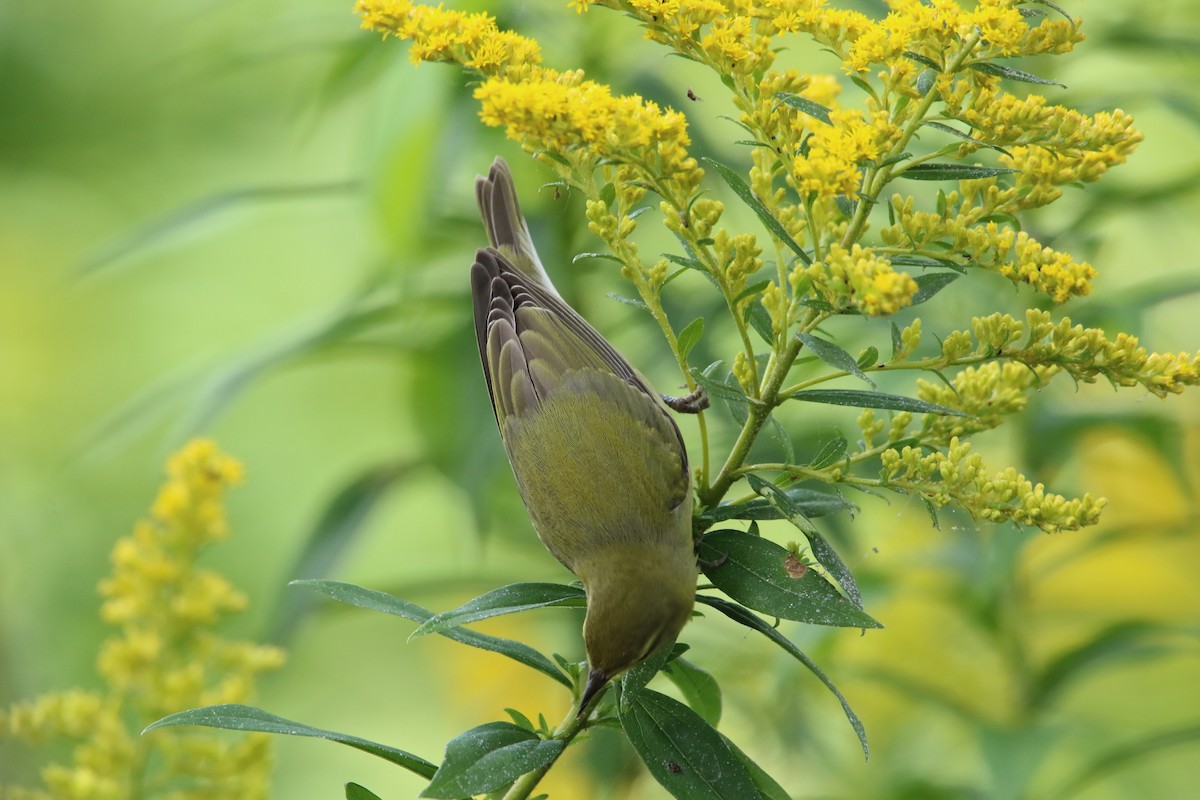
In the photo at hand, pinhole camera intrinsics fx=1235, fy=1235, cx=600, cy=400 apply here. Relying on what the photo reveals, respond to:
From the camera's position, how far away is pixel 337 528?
8.75ft

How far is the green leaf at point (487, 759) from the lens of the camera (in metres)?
1.15

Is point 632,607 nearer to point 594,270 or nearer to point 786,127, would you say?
point 786,127

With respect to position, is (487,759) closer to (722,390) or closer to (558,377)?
(722,390)

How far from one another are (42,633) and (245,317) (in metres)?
1.94

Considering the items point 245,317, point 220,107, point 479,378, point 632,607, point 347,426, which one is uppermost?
point 220,107

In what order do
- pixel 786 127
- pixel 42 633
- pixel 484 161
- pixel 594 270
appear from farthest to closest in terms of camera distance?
pixel 42 633, pixel 484 161, pixel 594 270, pixel 786 127

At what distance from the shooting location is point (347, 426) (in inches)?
194

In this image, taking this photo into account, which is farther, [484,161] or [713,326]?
Answer: [484,161]

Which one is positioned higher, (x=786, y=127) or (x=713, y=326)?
(x=713, y=326)

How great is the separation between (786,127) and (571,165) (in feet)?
0.72

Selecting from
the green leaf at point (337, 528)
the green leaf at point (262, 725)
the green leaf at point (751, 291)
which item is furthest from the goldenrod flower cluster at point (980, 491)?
the green leaf at point (337, 528)

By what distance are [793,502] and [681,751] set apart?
0.28m

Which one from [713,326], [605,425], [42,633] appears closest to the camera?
[605,425]

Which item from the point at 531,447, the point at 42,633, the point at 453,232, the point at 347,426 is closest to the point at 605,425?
the point at 531,447
